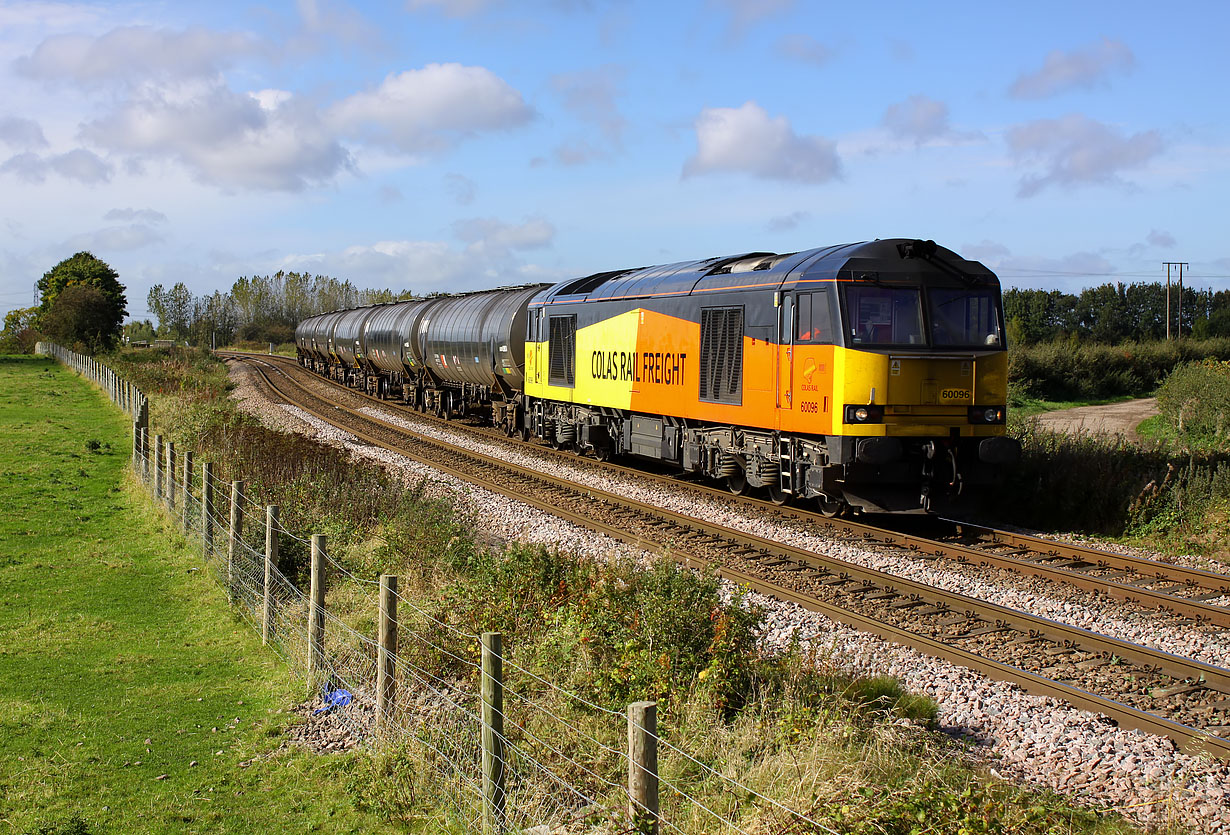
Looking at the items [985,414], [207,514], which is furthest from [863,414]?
[207,514]

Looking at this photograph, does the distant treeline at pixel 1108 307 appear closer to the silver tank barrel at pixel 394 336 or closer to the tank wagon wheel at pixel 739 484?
the silver tank barrel at pixel 394 336

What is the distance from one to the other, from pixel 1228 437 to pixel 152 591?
56.4 feet

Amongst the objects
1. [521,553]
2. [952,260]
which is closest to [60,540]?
[521,553]

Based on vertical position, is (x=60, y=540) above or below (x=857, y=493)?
below

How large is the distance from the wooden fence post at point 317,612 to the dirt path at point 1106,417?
69.9ft

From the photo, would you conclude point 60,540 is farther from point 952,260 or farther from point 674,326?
point 952,260

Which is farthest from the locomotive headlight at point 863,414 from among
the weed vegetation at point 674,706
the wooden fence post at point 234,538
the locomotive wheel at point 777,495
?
the wooden fence post at point 234,538

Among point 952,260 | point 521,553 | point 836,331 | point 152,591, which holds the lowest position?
point 152,591

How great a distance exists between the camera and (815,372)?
1305 cm

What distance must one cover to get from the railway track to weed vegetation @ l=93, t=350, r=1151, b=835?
120 cm

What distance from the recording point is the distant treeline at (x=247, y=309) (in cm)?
10744

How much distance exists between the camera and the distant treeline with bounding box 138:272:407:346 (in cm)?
10744

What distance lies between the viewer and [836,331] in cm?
1268

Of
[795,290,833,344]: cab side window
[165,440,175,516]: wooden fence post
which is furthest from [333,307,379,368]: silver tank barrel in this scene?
[795,290,833,344]: cab side window
